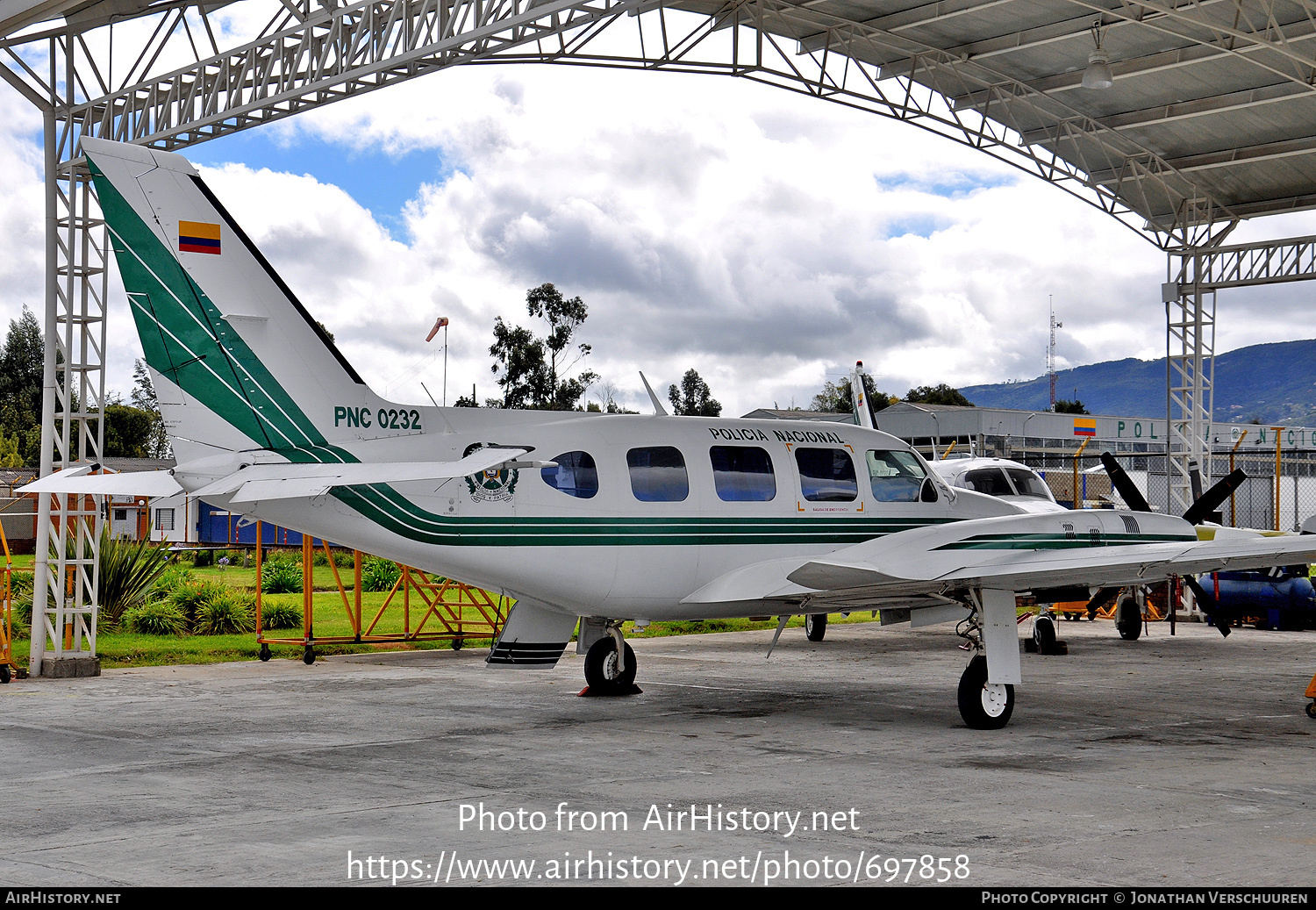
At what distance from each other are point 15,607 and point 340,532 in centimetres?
1313

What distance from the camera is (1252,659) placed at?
19359 mm

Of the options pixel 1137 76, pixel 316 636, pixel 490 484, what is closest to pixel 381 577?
pixel 316 636

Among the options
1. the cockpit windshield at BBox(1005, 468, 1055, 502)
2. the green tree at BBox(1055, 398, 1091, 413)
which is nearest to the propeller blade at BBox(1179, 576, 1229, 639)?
the cockpit windshield at BBox(1005, 468, 1055, 502)

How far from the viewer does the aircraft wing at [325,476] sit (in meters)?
10.2

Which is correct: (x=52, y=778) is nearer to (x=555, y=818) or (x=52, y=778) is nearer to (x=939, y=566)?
(x=555, y=818)

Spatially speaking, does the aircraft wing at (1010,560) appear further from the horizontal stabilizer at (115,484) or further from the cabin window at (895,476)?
the horizontal stabilizer at (115,484)

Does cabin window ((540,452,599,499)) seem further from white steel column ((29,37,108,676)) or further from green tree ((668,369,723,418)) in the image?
green tree ((668,369,723,418))

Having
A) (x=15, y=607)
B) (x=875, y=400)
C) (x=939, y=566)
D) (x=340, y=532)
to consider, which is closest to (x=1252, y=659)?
(x=939, y=566)

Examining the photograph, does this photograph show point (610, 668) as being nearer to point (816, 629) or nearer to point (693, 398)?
point (816, 629)

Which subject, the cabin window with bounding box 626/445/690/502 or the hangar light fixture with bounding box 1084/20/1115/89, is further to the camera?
the hangar light fixture with bounding box 1084/20/1115/89

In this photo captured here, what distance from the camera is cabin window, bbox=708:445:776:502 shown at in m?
13.2

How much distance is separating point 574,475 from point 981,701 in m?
4.67

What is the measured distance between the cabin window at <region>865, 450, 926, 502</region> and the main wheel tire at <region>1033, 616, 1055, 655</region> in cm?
690

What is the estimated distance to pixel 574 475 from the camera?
488 inches
